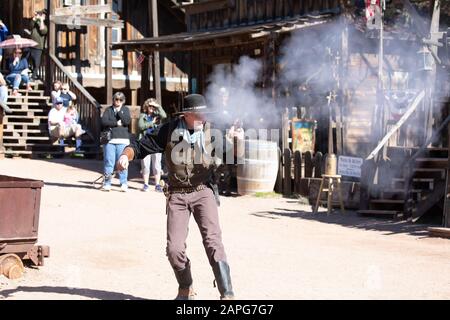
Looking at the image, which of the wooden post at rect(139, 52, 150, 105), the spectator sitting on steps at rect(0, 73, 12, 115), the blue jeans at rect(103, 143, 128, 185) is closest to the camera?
the blue jeans at rect(103, 143, 128, 185)

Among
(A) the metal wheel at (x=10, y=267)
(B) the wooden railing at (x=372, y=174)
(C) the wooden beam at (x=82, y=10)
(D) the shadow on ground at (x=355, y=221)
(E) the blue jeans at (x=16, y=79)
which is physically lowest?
(D) the shadow on ground at (x=355, y=221)

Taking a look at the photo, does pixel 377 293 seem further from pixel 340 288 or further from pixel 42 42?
pixel 42 42

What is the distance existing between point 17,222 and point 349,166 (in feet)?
25.3

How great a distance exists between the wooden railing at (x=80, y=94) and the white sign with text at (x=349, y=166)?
8.13 m

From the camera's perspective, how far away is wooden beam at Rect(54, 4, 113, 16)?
2450 cm

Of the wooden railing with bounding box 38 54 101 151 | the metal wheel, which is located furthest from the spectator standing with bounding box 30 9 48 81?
the metal wheel

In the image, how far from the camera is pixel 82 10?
24922 millimetres

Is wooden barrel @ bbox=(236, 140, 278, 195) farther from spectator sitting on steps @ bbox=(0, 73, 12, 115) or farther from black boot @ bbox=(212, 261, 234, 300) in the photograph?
black boot @ bbox=(212, 261, 234, 300)

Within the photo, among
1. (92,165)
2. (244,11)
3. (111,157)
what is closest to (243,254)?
(111,157)

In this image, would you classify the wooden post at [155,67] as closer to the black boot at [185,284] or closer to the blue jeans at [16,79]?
the blue jeans at [16,79]

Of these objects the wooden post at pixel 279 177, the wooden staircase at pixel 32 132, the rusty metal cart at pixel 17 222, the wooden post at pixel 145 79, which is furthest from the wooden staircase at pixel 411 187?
the wooden post at pixel 145 79

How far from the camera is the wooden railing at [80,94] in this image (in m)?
22.6

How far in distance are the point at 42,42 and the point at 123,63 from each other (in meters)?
2.96

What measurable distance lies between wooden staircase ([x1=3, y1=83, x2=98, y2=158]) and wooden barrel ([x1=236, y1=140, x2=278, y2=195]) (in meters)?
6.17
